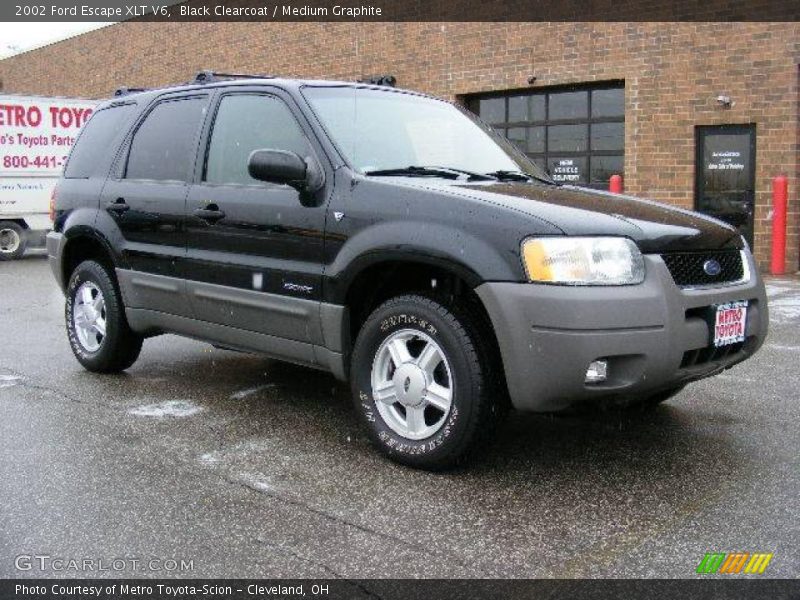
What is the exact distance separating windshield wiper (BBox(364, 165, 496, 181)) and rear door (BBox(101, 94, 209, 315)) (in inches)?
55.0

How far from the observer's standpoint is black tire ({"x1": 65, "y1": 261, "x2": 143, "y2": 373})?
18.9 ft

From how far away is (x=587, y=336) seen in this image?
349 centimetres

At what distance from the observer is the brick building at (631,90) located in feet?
40.1

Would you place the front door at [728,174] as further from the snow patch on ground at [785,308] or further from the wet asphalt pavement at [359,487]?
the wet asphalt pavement at [359,487]

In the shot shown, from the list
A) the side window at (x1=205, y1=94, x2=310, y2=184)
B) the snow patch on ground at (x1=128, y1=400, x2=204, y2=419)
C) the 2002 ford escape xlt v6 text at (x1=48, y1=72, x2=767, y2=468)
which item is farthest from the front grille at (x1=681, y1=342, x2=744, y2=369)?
the snow patch on ground at (x1=128, y1=400, x2=204, y2=419)

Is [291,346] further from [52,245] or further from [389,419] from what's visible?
[52,245]

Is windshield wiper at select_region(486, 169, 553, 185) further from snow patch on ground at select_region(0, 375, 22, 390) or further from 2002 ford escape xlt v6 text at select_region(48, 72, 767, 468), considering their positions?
snow patch on ground at select_region(0, 375, 22, 390)

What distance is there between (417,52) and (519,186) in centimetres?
1247

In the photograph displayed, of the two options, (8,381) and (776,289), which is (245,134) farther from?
(776,289)

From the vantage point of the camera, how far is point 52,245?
6301mm

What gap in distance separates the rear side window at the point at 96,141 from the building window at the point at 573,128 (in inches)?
351

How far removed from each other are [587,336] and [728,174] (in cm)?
1042

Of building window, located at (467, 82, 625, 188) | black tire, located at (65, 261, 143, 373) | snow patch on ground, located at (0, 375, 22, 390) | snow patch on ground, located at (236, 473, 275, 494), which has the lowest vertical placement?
snow patch on ground, located at (236, 473, 275, 494)

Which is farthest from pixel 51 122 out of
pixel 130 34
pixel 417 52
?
pixel 130 34
